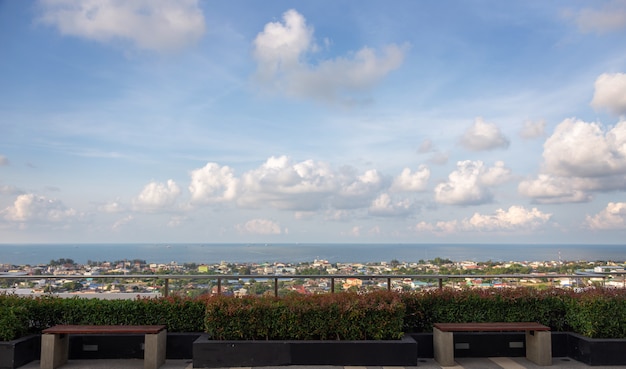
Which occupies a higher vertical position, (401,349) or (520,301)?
(520,301)

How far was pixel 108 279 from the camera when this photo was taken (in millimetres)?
9141

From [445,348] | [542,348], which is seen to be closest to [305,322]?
[445,348]

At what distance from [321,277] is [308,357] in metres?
1.99

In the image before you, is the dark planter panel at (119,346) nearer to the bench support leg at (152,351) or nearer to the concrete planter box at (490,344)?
the bench support leg at (152,351)

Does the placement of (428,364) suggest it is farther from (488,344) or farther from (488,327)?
(488,344)

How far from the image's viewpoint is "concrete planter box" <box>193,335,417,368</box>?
719 centimetres

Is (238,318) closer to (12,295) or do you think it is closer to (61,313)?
(61,313)

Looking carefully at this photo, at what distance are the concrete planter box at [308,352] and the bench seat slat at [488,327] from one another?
2.16 feet

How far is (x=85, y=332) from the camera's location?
7156 millimetres

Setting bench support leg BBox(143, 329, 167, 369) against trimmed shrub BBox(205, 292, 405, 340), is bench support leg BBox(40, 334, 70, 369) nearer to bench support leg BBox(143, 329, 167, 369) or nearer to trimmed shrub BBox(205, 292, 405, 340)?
bench support leg BBox(143, 329, 167, 369)

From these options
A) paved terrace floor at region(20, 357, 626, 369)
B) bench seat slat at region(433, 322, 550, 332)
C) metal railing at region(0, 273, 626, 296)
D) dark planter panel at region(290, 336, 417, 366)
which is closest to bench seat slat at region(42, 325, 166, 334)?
paved terrace floor at region(20, 357, 626, 369)

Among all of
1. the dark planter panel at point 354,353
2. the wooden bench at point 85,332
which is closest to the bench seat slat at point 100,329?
the wooden bench at point 85,332

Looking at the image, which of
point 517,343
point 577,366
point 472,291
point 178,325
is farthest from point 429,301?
point 178,325

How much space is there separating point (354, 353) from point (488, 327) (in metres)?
2.15
